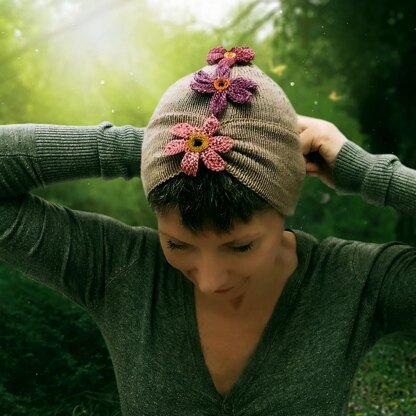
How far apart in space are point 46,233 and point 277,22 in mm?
1118

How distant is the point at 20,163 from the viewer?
0.97m

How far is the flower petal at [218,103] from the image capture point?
2.77 ft

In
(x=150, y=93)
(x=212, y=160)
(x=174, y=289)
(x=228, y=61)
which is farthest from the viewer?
(x=150, y=93)

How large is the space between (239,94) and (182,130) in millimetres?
107

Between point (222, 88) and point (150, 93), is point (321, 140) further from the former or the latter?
point (150, 93)

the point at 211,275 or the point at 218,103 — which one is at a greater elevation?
the point at 218,103

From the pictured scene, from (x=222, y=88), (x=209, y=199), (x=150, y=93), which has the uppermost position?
(x=222, y=88)

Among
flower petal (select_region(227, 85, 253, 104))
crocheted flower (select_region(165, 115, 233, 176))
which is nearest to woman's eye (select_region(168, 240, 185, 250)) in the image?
crocheted flower (select_region(165, 115, 233, 176))

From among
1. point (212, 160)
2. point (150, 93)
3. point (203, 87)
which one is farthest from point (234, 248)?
point (150, 93)

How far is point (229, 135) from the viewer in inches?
32.9

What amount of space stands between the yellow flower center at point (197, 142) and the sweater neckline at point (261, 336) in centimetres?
32

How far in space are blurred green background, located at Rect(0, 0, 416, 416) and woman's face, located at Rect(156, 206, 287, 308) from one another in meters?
0.65

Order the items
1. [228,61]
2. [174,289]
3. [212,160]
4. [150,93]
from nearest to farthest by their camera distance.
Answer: [212,160]
[228,61]
[174,289]
[150,93]

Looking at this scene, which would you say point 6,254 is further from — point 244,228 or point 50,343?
point 50,343
